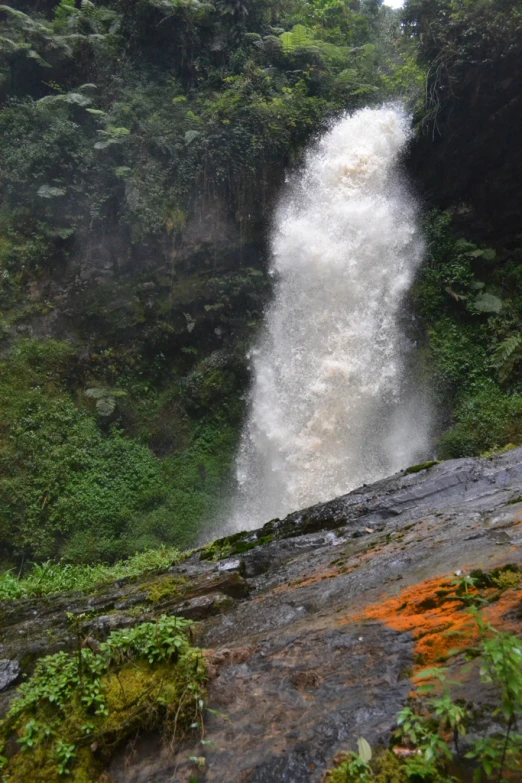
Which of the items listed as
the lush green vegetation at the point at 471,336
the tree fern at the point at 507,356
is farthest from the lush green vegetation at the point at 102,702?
the tree fern at the point at 507,356

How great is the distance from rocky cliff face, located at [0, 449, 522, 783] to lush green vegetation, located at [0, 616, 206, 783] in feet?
0.38

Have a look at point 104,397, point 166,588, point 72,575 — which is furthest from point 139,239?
point 166,588

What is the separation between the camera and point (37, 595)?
6758 millimetres

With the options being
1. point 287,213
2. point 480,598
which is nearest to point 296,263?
point 287,213

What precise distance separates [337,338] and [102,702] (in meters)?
9.00

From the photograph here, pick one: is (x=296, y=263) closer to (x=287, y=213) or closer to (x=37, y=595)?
(x=287, y=213)

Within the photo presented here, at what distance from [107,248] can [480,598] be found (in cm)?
1240

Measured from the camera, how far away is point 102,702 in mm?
2857

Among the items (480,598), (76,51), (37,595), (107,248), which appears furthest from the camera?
(76,51)

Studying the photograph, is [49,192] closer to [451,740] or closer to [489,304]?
[489,304]

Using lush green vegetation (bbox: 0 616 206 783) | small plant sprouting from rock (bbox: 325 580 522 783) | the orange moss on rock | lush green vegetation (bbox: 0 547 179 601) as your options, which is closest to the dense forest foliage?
lush green vegetation (bbox: 0 547 179 601)

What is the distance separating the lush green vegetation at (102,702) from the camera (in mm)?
2691

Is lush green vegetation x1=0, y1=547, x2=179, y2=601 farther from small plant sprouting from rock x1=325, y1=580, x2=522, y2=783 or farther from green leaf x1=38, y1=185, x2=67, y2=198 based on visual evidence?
green leaf x1=38, y1=185, x2=67, y2=198

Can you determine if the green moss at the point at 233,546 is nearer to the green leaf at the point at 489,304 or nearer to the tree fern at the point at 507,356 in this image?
the tree fern at the point at 507,356
